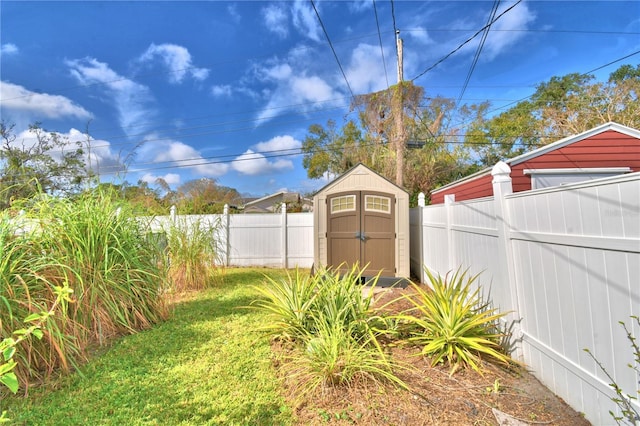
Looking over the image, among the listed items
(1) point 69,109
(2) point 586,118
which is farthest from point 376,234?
(2) point 586,118

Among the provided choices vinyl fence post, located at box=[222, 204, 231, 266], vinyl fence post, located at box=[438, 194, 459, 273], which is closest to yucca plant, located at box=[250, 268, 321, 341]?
vinyl fence post, located at box=[438, 194, 459, 273]

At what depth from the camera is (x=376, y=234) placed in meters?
6.09

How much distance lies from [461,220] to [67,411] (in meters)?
4.31

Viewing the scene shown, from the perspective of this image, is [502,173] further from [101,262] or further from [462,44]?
[462,44]

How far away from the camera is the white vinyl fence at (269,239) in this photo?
8.63 metres

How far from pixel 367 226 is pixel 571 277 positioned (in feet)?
14.3

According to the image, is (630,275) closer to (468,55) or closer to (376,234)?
(376,234)

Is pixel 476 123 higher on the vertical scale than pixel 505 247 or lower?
higher

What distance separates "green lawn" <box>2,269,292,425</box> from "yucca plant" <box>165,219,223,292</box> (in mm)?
2164

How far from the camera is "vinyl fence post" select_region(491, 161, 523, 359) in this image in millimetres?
2516

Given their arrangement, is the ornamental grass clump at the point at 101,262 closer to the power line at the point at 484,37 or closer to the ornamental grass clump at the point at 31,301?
the ornamental grass clump at the point at 31,301

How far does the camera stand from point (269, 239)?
28.5 ft

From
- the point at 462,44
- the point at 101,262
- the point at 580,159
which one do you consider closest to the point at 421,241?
the point at 580,159

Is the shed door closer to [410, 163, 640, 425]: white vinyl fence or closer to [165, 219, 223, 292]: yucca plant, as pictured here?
[165, 219, 223, 292]: yucca plant
